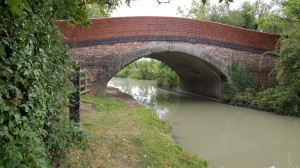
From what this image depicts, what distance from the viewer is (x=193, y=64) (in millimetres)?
13211

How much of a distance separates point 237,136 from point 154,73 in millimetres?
20535

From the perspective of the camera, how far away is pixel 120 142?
4355mm

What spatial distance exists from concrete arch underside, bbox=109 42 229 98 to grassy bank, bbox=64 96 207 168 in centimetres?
462

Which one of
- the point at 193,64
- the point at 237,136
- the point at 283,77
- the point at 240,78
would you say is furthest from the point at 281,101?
the point at 193,64

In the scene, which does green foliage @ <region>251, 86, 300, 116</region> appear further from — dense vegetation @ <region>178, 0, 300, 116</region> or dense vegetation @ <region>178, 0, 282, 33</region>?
dense vegetation @ <region>178, 0, 282, 33</region>

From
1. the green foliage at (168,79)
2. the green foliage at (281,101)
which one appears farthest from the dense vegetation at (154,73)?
the green foliage at (281,101)

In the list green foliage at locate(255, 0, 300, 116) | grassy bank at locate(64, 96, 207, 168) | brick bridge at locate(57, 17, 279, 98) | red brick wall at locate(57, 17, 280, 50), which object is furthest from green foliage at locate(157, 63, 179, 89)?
grassy bank at locate(64, 96, 207, 168)

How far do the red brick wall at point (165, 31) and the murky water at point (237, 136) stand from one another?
112 inches

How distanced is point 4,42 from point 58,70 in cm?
88

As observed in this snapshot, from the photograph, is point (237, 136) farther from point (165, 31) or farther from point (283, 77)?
point (165, 31)

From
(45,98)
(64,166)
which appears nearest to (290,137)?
(64,166)

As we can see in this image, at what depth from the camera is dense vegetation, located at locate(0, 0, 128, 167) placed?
1.65m

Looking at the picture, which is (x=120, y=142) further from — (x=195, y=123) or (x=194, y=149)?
(x=195, y=123)

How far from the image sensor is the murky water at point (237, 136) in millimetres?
5121
